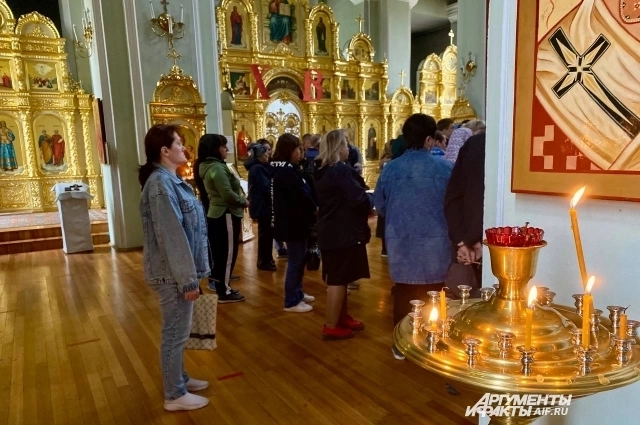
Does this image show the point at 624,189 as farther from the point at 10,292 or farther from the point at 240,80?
the point at 240,80

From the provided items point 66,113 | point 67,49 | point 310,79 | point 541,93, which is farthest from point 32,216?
point 541,93

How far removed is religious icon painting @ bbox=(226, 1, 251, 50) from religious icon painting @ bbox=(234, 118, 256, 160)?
1692 mm

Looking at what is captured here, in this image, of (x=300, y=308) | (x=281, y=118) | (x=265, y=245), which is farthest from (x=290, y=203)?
(x=281, y=118)

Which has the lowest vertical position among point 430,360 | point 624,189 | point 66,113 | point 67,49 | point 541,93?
point 430,360

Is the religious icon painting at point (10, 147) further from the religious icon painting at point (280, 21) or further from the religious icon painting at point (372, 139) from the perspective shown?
the religious icon painting at point (372, 139)

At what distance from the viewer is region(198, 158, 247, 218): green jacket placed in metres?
3.71

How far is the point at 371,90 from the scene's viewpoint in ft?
38.2

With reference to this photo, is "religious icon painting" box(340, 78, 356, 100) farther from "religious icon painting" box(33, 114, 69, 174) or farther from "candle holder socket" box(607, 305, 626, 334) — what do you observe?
"candle holder socket" box(607, 305, 626, 334)

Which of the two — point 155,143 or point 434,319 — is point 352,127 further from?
point 434,319

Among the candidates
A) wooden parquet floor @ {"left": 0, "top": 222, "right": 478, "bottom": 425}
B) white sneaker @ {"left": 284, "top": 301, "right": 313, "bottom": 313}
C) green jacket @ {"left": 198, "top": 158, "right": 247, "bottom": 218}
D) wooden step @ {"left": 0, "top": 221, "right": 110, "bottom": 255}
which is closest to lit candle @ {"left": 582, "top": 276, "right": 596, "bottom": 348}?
wooden parquet floor @ {"left": 0, "top": 222, "right": 478, "bottom": 425}

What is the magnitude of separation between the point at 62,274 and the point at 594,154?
5754mm

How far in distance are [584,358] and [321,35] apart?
11262mm

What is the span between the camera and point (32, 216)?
8617 millimetres

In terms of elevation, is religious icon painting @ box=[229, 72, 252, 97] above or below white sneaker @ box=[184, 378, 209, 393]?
above
